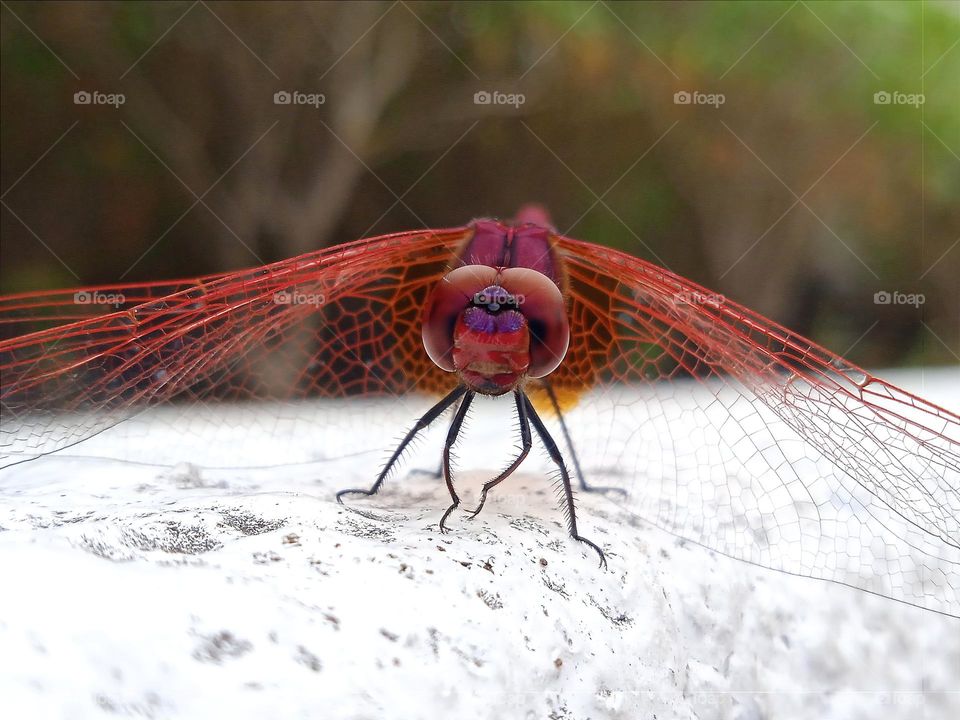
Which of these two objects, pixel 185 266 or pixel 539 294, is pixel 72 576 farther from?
pixel 185 266

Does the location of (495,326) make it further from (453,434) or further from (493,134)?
(493,134)

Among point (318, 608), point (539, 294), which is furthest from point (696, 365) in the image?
point (318, 608)

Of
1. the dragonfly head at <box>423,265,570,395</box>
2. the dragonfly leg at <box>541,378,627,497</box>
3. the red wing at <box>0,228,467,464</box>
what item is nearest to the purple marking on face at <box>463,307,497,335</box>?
the dragonfly head at <box>423,265,570,395</box>

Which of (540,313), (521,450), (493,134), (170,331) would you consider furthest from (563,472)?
(493,134)

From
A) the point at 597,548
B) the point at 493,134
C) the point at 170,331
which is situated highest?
the point at 493,134

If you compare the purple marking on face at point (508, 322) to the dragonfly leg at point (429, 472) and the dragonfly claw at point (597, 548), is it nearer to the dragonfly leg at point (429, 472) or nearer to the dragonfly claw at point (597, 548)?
the dragonfly claw at point (597, 548)

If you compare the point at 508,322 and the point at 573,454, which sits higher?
the point at 508,322

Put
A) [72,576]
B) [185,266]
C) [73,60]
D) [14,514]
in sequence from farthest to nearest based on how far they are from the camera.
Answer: [185,266], [73,60], [14,514], [72,576]

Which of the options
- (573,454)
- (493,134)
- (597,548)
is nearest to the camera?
(597,548)
